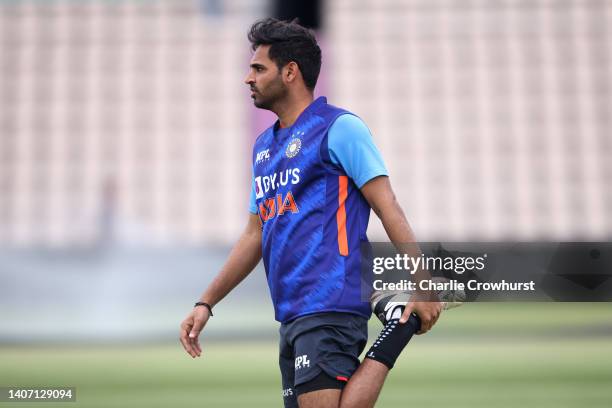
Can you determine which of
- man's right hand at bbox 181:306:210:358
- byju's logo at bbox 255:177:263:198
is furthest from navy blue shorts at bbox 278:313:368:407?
byju's logo at bbox 255:177:263:198

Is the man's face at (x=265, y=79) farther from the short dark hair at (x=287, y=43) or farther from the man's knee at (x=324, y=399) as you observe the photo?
the man's knee at (x=324, y=399)

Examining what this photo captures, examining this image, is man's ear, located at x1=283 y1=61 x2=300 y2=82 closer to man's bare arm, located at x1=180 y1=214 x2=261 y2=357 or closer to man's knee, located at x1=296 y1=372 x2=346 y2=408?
man's bare arm, located at x1=180 y1=214 x2=261 y2=357

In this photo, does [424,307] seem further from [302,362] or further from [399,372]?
[399,372]

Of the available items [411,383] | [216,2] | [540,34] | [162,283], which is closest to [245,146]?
[540,34]

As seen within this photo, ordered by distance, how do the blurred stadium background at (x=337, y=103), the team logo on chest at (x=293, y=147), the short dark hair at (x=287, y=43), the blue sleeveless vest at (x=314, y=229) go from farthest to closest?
1. the blurred stadium background at (x=337, y=103)
2. the short dark hair at (x=287, y=43)
3. the team logo on chest at (x=293, y=147)
4. the blue sleeveless vest at (x=314, y=229)

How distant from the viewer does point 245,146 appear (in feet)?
120

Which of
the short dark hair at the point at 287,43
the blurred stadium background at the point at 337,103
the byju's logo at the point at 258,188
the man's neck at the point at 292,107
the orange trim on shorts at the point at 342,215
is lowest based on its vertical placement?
the orange trim on shorts at the point at 342,215

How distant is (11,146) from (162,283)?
2640cm

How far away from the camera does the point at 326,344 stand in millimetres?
4234

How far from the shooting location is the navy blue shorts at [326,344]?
420cm

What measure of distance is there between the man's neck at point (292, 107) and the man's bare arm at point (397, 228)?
49cm

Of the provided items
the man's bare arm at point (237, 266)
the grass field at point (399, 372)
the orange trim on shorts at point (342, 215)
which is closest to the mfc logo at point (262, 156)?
the man's bare arm at point (237, 266)

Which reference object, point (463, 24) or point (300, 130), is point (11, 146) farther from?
point (300, 130)

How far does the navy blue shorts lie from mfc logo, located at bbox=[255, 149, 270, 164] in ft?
2.29
